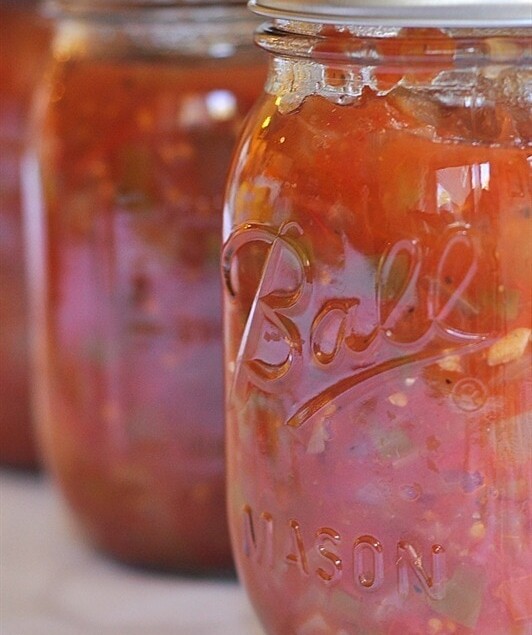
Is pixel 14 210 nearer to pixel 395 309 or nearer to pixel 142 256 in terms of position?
pixel 142 256

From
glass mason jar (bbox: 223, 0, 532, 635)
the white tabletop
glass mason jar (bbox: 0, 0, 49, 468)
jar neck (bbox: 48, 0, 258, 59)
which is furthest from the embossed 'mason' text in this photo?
glass mason jar (bbox: 0, 0, 49, 468)

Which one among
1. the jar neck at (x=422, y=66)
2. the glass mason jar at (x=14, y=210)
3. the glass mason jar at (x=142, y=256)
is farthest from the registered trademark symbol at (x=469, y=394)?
the glass mason jar at (x=14, y=210)

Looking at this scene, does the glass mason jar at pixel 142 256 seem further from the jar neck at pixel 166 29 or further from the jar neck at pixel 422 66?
the jar neck at pixel 422 66

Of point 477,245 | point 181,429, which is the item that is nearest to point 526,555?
point 477,245

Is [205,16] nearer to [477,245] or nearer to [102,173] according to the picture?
[102,173]

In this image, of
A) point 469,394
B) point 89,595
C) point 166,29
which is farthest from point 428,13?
point 89,595
